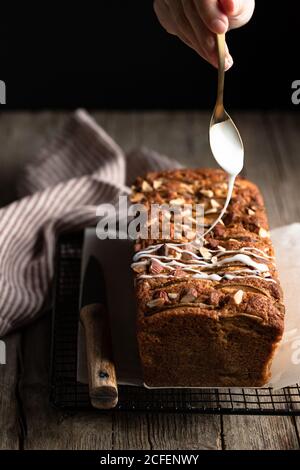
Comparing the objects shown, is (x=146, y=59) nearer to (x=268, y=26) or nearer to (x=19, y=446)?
(x=268, y=26)

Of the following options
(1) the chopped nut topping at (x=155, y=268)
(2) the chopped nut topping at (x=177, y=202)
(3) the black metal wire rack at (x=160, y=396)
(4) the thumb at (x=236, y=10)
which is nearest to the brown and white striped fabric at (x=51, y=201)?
(3) the black metal wire rack at (x=160, y=396)

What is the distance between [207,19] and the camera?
1986mm

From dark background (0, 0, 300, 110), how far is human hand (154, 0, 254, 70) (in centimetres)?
135

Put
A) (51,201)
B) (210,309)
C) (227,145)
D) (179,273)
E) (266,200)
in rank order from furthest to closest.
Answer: (266,200)
(51,201)
(227,145)
(179,273)
(210,309)

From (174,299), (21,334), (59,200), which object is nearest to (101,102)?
(59,200)

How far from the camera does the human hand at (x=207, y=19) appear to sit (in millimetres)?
1984

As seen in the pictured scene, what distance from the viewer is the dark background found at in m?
3.47

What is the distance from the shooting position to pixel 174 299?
1.94 m

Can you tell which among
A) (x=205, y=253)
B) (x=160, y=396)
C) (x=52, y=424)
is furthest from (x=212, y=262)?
(x=52, y=424)

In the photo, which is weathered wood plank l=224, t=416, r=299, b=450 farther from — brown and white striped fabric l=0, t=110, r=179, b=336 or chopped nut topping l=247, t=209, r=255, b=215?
brown and white striped fabric l=0, t=110, r=179, b=336

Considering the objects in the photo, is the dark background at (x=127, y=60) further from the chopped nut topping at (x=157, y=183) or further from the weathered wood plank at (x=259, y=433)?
the weathered wood plank at (x=259, y=433)

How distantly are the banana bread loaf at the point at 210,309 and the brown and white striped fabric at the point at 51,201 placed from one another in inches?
19.9

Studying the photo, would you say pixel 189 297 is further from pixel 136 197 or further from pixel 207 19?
pixel 207 19

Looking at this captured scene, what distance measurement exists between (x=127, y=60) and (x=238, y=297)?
6.51ft
